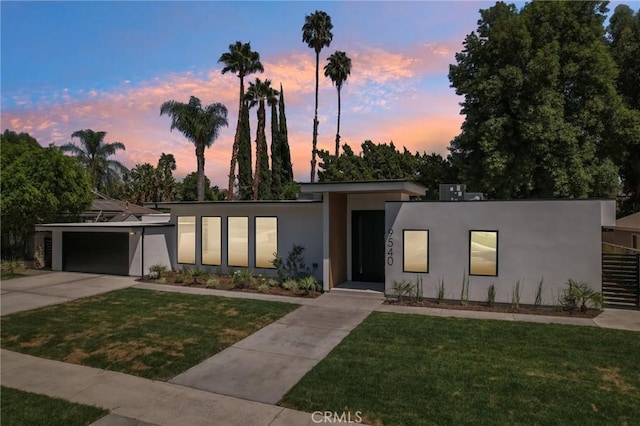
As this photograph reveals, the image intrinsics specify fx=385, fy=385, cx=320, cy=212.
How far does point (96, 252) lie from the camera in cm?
1684

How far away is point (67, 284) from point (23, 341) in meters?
6.87

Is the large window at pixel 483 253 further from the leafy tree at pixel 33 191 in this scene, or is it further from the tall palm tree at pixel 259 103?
the tall palm tree at pixel 259 103

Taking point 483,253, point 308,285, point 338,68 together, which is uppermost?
point 338,68

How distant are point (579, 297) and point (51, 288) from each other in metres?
16.8

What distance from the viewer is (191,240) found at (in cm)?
1644

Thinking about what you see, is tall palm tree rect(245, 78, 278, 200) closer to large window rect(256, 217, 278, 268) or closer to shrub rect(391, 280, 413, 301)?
large window rect(256, 217, 278, 268)

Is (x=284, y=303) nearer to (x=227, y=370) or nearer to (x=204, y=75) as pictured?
(x=227, y=370)

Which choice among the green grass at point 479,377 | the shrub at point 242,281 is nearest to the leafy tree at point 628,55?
the green grass at point 479,377

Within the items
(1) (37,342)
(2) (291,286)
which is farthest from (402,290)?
(1) (37,342)

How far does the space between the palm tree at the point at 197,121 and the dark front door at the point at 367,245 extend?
21.7 metres

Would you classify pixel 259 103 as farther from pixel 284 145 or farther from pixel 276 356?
pixel 276 356

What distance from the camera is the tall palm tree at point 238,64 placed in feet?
110

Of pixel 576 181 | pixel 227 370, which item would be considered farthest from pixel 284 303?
pixel 576 181

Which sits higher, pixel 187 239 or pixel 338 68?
pixel 338 68
